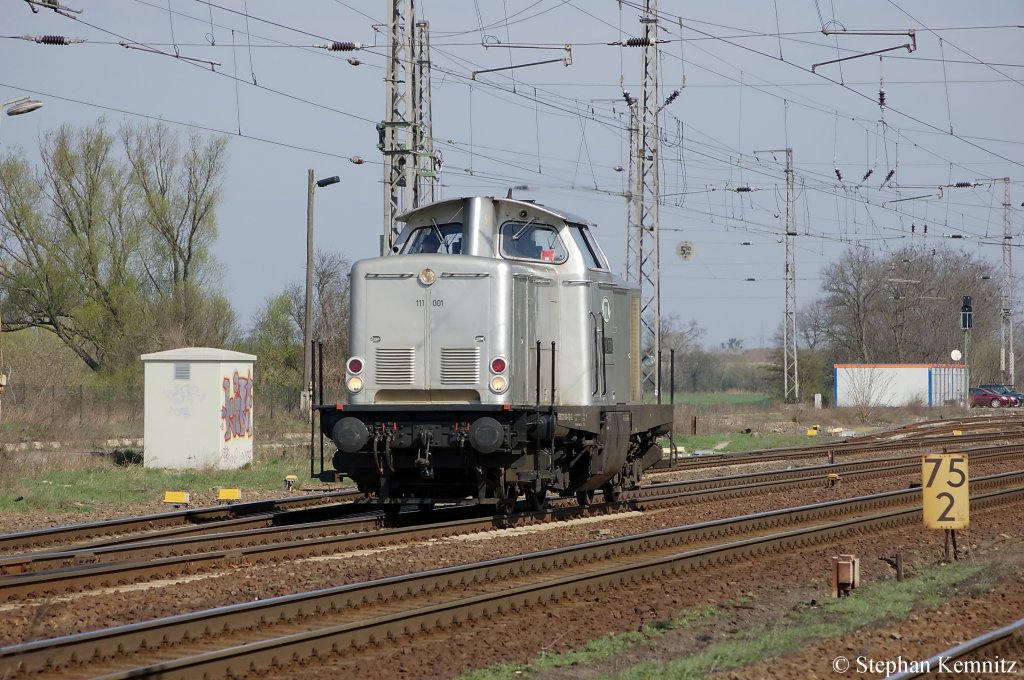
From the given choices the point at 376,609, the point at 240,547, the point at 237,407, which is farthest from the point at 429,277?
the point at 237,407

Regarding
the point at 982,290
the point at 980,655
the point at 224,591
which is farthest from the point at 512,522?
the point at 982,290

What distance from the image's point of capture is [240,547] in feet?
38.7

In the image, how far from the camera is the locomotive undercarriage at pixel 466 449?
12297 millimetres

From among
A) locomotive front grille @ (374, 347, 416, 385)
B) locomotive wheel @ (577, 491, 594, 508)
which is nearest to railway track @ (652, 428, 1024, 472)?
locomotive wheel @ (577, 491, 594, 508)

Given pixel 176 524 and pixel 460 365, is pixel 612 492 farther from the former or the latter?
pixel 176 524

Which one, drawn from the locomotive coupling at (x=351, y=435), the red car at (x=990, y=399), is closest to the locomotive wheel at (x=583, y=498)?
the locomotive coupling at (x=351, y=435)

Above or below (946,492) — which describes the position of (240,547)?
below

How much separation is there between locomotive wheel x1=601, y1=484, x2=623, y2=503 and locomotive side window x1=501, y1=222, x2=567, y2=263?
3603mm

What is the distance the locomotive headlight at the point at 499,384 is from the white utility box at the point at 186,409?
957cm

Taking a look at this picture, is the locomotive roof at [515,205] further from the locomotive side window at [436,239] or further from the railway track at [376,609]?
the railway track at [376,609]

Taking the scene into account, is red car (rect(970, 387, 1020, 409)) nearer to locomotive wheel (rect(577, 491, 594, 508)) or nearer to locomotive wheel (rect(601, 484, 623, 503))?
locomotive wheel (rect(601, 484, 623, 503))

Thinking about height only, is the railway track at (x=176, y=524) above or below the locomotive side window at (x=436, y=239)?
below

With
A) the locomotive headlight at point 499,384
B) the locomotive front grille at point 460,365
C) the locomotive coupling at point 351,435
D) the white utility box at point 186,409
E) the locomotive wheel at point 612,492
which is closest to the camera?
the locomotive coupling at point 351,435

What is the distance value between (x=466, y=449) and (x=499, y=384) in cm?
80
